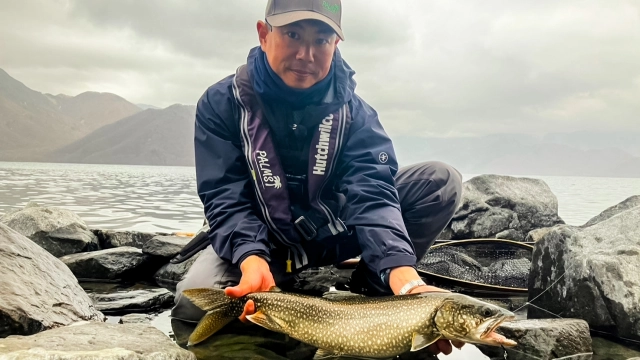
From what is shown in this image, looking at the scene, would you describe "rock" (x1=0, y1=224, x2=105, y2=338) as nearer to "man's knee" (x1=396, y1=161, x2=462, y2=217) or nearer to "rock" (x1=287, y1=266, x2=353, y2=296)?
"rock" (x1=287, y1=266, x2=353, y2=296)

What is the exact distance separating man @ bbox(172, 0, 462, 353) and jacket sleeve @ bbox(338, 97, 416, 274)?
1cm

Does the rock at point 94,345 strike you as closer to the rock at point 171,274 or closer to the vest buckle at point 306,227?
the vest buckle at point 306,227

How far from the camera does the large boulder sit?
28.5 ft

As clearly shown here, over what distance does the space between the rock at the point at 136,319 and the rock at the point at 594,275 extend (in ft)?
11.7

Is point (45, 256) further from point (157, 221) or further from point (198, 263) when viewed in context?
point (157, 221)

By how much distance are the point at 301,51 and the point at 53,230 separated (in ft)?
17.7

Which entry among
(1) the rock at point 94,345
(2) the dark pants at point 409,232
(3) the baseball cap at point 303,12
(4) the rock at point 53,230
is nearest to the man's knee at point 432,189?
(2) the dark pants at point 409,232

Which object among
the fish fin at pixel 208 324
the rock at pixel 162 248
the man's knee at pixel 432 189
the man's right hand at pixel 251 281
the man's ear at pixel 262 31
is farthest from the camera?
the rock at pixel 162 248

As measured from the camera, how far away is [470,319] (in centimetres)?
253

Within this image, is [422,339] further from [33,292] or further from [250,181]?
[33,292]

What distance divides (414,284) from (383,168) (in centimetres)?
115

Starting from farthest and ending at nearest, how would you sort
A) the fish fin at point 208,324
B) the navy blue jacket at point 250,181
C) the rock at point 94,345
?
1. the navy blue jacket at point 250,181
2. the fish fin at point 208,324
3. the rock at point 94,345

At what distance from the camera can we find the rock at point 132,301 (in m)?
4.41

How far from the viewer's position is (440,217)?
4301 millimetres
